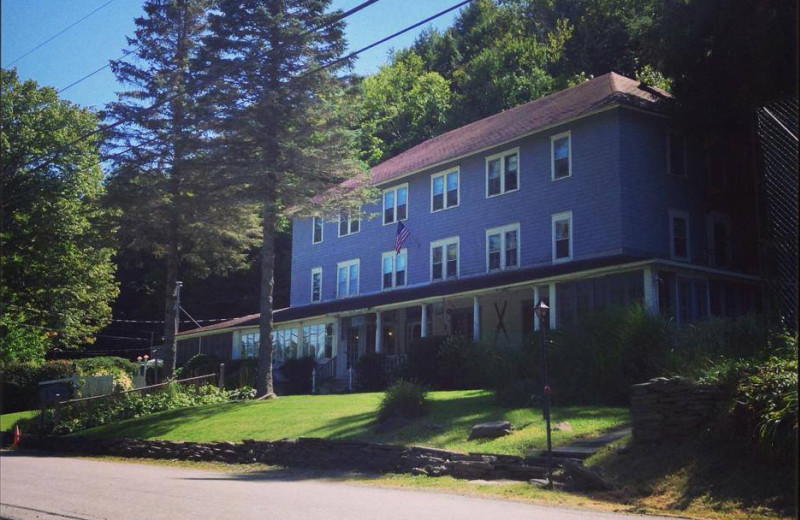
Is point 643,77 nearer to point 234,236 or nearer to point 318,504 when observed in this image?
point 234,236

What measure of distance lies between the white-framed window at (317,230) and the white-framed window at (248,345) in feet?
19.5

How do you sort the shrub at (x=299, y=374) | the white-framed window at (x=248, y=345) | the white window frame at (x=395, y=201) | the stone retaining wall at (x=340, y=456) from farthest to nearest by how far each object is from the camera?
the white-framed window at (x=248, y=345) < the white window frame at (x=395, y=201) < the shrub at (x=299, y=374) < the stone retaining wall at (x=340, y=456)

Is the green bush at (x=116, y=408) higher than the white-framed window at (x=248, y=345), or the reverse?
the white-framed window at (x=248, y=345)

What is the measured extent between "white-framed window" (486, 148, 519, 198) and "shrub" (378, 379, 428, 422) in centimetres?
1464

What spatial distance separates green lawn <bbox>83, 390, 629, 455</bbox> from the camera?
639 inches

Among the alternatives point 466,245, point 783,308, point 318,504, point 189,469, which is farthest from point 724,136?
point 318,504

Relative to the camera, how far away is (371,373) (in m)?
31.8

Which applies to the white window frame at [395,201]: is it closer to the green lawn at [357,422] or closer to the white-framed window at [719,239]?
the green lawn at [357,422]

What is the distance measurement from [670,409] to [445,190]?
23364mm

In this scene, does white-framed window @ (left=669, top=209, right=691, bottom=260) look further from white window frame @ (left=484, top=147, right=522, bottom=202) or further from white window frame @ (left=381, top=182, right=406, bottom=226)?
white window frame @ (left=381, top=182, right=406, bottom=226)

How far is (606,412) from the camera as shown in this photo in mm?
17391

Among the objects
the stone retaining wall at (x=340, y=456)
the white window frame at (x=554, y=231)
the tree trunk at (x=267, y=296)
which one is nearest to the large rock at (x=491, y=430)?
the stone retaining wall at (x=340, y=456)

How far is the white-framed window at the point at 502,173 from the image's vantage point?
32625mm

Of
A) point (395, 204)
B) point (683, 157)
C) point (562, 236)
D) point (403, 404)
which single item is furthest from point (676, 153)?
point (403, 404)
